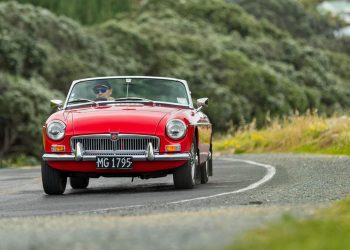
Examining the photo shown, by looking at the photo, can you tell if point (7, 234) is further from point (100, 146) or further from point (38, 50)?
point (38, 50)

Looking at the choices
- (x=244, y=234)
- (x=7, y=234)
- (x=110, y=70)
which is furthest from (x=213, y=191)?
(x=110, y=70)

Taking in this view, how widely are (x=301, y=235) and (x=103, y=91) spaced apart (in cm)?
945

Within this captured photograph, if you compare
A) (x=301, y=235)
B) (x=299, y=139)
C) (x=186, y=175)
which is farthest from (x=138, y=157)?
(x=299, y=139)

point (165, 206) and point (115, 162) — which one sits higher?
point (115, 162)

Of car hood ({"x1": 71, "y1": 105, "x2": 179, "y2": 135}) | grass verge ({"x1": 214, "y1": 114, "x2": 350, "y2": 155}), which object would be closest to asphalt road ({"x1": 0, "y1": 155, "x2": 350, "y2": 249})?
car hood ({"x1": 71, "y1": 105, "x2": 179, "y2": 135})

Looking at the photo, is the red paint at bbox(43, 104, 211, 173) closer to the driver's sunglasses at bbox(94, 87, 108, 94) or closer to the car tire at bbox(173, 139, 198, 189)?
the car tire at bbox(173, 139, 198, 189)

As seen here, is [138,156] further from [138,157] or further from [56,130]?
[56,130]

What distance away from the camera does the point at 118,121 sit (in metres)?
14.1

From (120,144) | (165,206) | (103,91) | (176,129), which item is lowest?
(165,206)

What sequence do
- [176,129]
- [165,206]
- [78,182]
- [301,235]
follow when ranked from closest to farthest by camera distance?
[301,235], [165,206], [176,129], [78,182]

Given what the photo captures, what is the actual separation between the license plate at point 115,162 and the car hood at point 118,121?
1.18 ft

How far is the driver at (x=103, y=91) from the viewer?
51.2 feet

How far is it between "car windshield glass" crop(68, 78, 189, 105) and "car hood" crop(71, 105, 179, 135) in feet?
3.16

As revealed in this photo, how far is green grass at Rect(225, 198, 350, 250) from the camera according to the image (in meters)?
6.05
